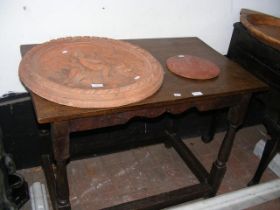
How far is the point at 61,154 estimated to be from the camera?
1.25 metres

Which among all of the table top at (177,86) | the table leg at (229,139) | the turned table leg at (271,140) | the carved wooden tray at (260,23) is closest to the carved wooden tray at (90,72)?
the table top at (177,86)

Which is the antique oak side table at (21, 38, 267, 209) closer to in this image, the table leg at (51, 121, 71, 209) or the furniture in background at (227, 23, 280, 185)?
the table leg at (51, 121, 71, 209)

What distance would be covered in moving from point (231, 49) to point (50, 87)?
1278mm

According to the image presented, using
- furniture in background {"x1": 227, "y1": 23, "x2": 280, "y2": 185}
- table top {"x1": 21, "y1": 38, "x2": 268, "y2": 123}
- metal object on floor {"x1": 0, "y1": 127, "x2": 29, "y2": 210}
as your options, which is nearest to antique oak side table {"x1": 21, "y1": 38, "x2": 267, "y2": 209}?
table top {"x1": 21, "y1": 38, "x2": 268, "y2": 123}

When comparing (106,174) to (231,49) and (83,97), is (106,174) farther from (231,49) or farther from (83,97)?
(231,49)

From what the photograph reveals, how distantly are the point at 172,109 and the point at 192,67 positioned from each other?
272 mm

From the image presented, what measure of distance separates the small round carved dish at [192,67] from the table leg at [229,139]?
196 mm

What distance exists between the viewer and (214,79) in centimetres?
145

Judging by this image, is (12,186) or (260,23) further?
(260,23)

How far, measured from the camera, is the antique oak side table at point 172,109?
116 cm

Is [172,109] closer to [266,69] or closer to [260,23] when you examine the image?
[266,69]

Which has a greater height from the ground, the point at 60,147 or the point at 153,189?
the point at 60,147

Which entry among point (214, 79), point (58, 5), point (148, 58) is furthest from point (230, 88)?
point (58, 5)

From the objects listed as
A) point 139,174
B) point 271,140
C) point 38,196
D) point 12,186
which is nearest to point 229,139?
point 271,140
